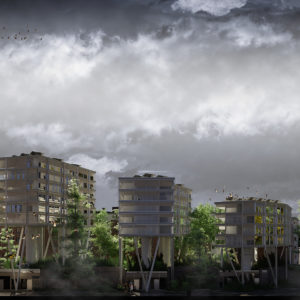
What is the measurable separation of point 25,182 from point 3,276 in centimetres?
1843

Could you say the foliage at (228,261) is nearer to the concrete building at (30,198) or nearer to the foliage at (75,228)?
the foliage at (75,228)

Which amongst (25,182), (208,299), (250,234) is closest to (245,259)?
(250,234)

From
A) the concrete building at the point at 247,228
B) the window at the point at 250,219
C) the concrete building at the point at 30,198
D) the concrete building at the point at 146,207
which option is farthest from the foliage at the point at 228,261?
the concrete building at the point at 30,198

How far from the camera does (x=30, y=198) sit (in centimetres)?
11319

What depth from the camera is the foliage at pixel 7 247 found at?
111113 millimetres

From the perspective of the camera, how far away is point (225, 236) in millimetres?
120062

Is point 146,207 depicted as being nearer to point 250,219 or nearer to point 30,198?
point 250,219

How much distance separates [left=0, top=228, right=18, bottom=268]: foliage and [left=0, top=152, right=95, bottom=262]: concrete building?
1.81 meters

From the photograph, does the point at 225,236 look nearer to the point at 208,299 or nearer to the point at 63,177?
the point at 208,299

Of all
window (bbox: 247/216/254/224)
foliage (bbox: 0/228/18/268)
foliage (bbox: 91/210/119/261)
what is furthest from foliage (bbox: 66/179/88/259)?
window (bbox: 247/216/254/224)

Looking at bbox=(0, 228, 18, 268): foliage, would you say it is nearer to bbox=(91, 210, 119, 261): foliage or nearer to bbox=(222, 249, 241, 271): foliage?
bbox=(91, 210, 119, 261): foliage

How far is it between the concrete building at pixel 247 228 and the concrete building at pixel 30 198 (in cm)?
3399

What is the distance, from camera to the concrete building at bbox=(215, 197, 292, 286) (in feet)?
390

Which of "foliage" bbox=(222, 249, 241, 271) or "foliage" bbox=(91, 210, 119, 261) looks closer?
"foliage" bbox=(222, 249, 241, 271)
